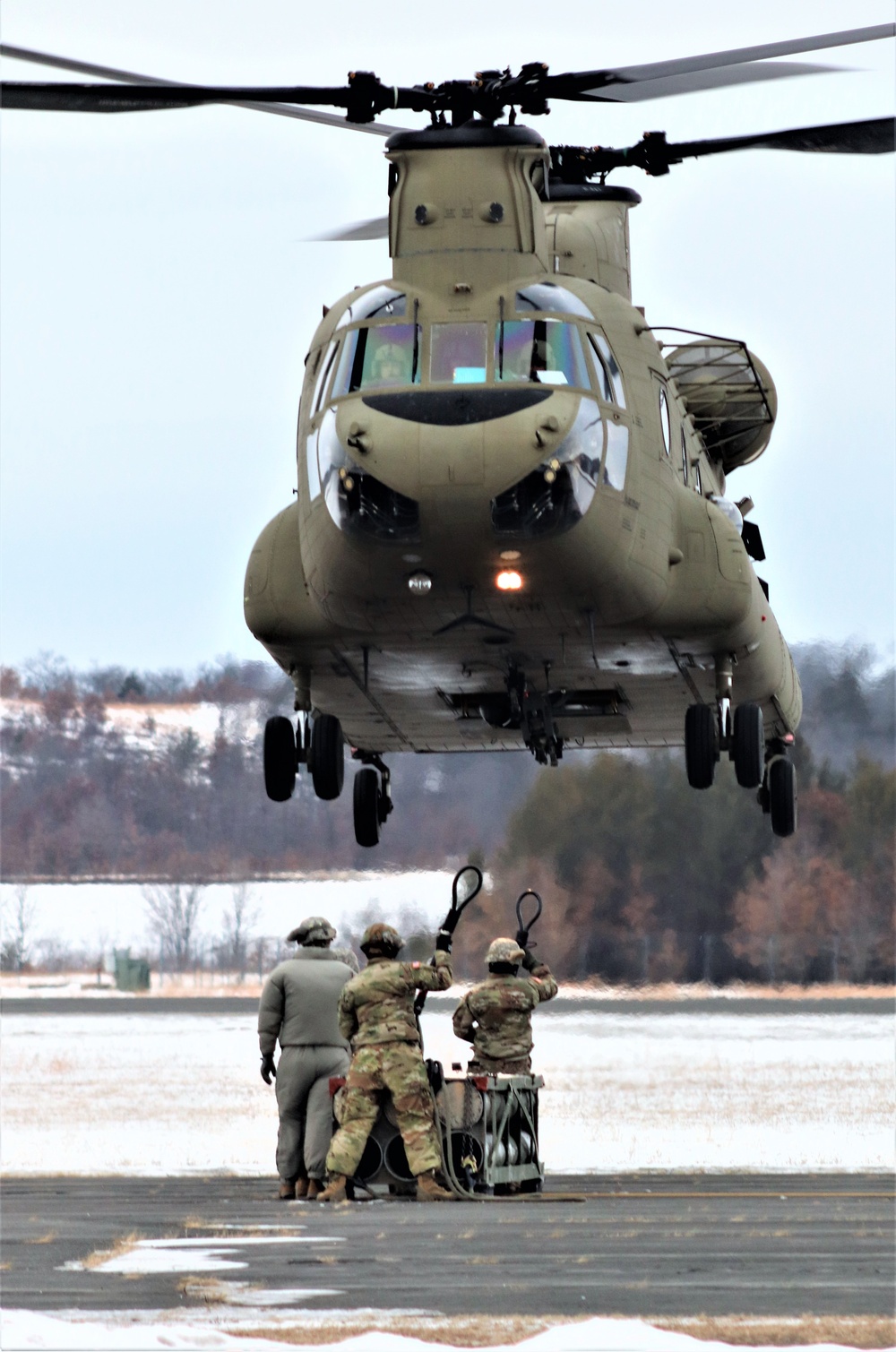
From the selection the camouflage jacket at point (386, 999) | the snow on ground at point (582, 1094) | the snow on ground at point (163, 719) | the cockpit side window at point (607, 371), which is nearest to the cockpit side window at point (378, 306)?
the cockpit side window at point (607, 371)

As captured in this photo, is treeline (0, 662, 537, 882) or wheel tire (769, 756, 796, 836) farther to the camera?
treeline (0, 662, 537, 882)

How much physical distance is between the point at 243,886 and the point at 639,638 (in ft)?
63.9

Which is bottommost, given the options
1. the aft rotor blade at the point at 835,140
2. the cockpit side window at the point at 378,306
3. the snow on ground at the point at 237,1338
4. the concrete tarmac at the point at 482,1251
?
the snow on ground at the point at 237,1338

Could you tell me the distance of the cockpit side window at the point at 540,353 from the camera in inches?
543

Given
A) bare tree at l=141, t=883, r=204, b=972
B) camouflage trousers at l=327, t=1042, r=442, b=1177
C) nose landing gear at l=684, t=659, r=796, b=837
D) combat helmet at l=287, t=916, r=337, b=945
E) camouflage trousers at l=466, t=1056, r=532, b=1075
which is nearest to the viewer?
camouflage trousers at l=327, t=1042, r=442, b=1177

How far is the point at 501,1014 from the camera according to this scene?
13227 mm

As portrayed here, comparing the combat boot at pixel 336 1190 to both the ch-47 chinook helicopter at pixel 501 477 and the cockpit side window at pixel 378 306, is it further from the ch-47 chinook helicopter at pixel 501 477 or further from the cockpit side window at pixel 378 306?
the cockpit side window at pixel 378 306

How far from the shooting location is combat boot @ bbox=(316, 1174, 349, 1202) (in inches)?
480

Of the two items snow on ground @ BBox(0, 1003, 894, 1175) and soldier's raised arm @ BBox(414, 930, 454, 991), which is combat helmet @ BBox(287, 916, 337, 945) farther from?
snow on ground @ BBox(0, 1003, 894, 1175)

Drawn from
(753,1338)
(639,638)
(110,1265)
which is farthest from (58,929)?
(753,1338)

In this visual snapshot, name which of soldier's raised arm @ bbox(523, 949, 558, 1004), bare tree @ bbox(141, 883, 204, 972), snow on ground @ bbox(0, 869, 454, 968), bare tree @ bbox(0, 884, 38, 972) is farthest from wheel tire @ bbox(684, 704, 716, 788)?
bare tree @ bbox(0, 884, 38, 972)

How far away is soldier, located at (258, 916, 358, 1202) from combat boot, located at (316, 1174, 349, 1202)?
A: 1075 mm

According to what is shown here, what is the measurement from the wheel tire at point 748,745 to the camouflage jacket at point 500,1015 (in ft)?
11.5

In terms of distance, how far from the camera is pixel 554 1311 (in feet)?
27.7
